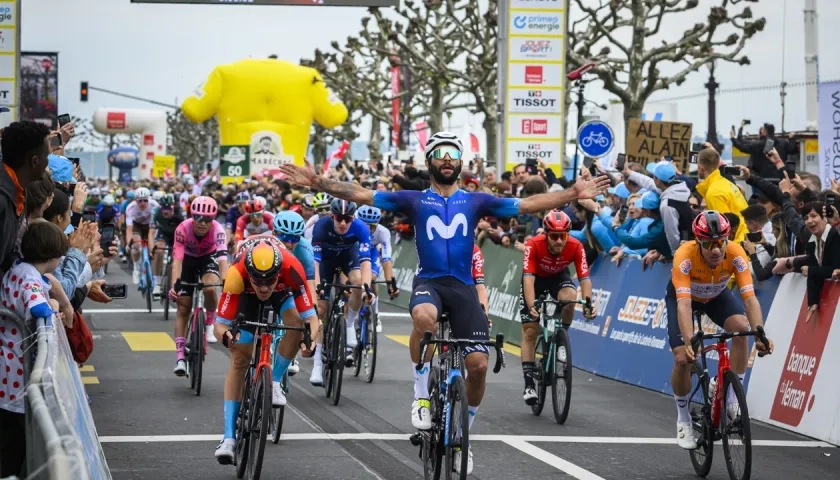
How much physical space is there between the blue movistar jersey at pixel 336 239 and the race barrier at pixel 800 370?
4.25m

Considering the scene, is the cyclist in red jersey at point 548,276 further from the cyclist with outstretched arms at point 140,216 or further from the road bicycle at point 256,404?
the cyclist with outstretched arms at point 140,216

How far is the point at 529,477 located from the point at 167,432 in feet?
10.7

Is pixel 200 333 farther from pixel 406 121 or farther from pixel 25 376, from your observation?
pixel 406 121

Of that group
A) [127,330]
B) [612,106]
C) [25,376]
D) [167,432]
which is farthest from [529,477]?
[612,106]

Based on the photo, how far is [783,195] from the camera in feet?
42.1

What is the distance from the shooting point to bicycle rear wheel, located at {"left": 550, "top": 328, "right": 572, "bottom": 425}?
12.3m

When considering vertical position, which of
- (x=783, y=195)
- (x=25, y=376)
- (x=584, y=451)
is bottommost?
(x=584, y=451)

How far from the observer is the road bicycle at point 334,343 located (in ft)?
43.7

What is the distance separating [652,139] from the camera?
63.2ft

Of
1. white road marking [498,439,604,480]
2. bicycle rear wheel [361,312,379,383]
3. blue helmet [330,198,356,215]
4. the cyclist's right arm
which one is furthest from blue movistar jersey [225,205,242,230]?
the cyclist's right arm

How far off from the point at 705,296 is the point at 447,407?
2.79 m

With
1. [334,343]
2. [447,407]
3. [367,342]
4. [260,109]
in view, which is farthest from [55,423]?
[260,109]

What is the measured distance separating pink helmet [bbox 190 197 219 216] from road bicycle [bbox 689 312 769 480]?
672 cm

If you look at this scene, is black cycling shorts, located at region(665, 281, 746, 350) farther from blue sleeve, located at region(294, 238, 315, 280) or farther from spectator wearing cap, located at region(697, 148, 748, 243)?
spectator wearing cap, located at region(697, 148, 748, 243)
